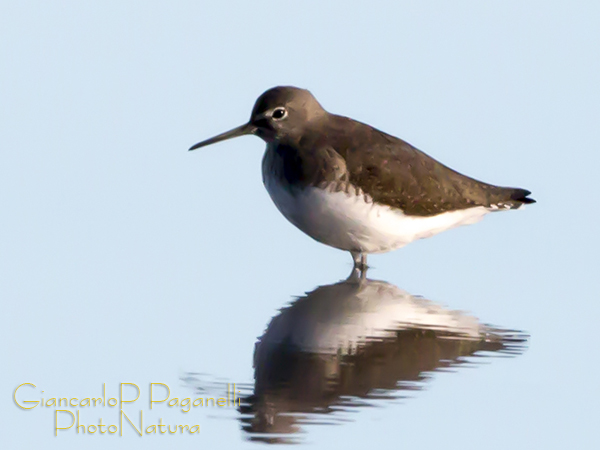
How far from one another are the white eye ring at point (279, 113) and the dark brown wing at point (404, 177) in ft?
1.73

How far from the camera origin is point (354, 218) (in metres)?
10.9

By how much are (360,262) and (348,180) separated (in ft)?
4.51

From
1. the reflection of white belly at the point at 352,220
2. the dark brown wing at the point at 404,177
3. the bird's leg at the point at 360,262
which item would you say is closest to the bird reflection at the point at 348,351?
the reflection of white belly at the point at 352,220

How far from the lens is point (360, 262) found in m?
11.8

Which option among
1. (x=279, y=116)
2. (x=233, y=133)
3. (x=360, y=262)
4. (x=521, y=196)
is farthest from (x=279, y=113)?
(x=521, y=196)

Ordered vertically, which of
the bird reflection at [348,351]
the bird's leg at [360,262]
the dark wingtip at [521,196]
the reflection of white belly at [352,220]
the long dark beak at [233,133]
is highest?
the long dark beak at [233,133]

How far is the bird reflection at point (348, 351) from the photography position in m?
7.70

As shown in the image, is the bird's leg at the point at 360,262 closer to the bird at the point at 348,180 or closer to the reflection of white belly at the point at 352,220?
the bird at the point at 348,180

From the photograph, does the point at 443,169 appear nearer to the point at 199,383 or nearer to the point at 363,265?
the point at 363,265

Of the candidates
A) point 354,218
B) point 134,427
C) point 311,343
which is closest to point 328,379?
point 311,343

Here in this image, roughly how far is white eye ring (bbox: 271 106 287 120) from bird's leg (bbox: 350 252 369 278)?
1.78 meters

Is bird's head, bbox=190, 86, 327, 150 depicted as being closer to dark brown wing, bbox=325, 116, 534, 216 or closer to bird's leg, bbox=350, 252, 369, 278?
dark brown wing, bbox=325, 116, 534, 216

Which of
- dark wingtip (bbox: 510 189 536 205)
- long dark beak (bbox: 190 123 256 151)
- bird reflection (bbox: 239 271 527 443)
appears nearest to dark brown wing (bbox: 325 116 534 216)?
dark wingtip (bbox: 510 189 536 205)

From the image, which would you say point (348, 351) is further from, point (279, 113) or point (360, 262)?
point (279, 113)
